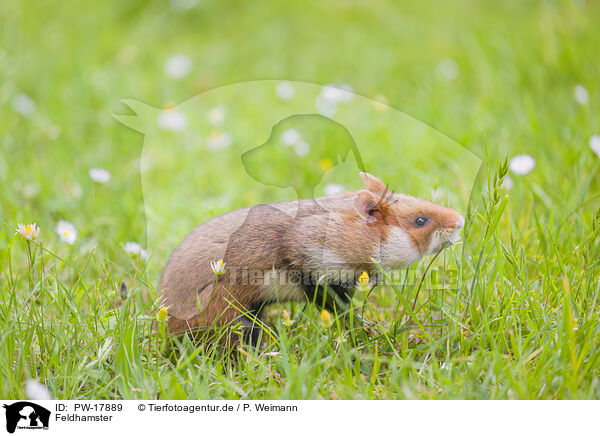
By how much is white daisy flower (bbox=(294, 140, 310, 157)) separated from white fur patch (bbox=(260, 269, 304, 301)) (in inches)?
70.5

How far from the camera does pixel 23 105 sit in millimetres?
5246

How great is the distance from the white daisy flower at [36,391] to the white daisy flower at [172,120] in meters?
2.63

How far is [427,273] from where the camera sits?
2.95 m

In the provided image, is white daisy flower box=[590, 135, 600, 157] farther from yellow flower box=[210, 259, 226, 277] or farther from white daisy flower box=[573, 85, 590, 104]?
yellow flower box=[210, 259, 226, 277]

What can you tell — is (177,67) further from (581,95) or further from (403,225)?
(403,225)

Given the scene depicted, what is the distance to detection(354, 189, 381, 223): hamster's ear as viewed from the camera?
260cm

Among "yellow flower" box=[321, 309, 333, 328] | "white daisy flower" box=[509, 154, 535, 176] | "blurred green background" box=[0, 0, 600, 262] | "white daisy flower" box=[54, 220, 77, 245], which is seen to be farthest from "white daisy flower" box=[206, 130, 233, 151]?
"yellow flower" box=[321, 309, 333, 328]

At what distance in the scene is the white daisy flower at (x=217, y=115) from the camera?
4.88 meters

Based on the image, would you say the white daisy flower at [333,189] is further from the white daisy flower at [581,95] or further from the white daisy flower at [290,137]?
the white daisy flower at [581,95]

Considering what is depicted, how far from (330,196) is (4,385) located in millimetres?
1595

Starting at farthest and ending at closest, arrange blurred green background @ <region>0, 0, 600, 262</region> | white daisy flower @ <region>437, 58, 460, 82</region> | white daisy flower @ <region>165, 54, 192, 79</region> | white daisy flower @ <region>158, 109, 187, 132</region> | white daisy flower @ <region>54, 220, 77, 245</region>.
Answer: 1. white daisy flower @ <region>165, 54, 192, 79</region>
2. white daisy flower @ <region>437, 58, 460, 82</region>
3. white daisy flower @ <region>158, 109, 187, 132</region>
4. blurred green background @ <region>0, 0, 600, 262</region>
5. white daisy flower @ <region>54, 220, 77, 245</region>
